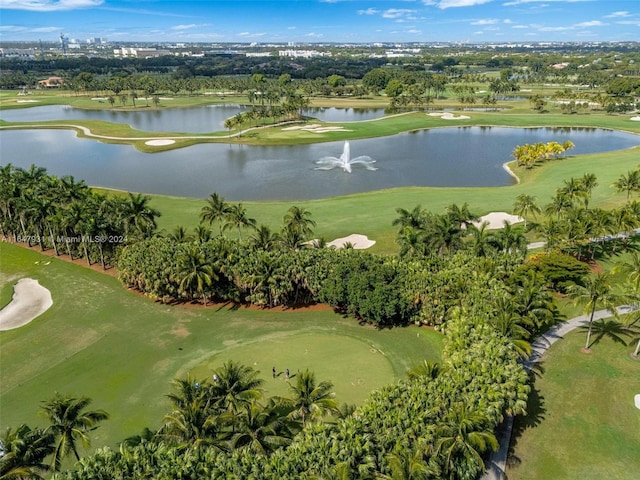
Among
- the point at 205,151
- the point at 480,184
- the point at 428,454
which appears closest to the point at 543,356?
the point at 428,454

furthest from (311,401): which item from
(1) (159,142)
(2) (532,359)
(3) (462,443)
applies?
(1) (159,142)

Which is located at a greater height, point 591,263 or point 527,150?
point 527,150

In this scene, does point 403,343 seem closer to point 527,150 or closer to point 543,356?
point 543,356

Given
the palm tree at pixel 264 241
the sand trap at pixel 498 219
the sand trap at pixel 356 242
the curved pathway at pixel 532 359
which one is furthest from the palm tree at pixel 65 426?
the sand trap at pixel 498 219

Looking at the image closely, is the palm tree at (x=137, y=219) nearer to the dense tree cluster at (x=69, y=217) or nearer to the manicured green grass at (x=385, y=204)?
the dense tree cluster at (x=69, y=217)

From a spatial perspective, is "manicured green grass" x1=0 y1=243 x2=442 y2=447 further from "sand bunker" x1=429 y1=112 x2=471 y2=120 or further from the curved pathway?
"sand bunker" x1=429 y1=112 x2=471 y2=120

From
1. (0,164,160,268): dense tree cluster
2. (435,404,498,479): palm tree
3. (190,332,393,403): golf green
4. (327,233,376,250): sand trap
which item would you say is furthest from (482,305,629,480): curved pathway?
(0,164,160,268): dense tree cluster

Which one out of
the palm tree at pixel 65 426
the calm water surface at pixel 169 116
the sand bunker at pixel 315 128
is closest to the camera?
the palm tree at pixel 65 426
